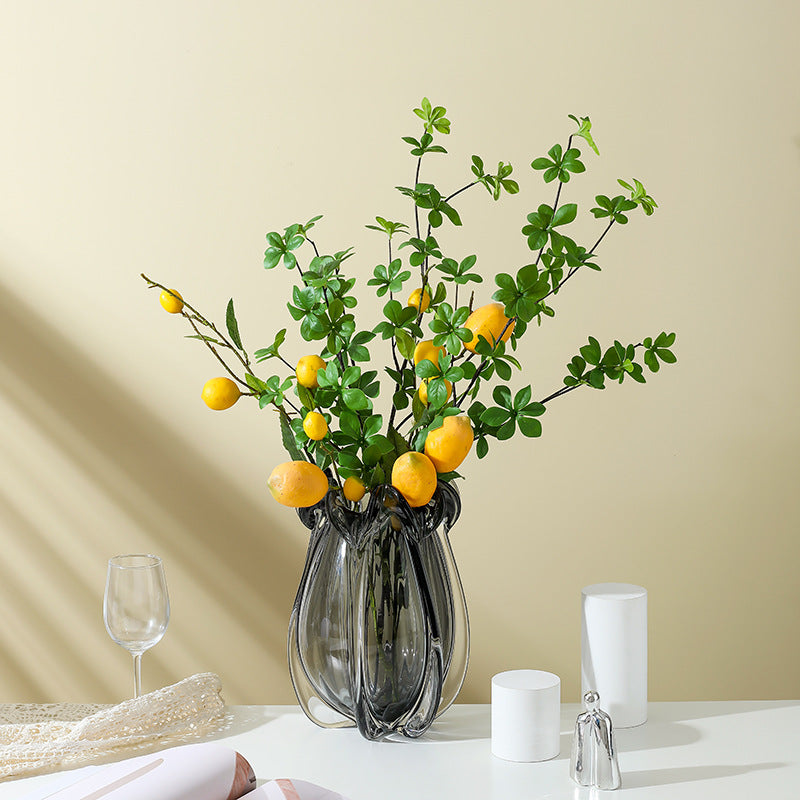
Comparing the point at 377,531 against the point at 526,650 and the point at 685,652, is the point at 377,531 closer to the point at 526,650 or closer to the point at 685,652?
the point at 526,650

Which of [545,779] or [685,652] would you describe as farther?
[685,652]

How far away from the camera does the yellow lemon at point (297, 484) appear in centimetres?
85

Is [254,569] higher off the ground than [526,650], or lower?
higher

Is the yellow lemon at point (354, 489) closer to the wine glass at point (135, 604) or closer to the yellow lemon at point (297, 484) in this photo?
the yellow lemon at point (297, 484)

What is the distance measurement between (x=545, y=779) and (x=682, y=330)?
0.74 m

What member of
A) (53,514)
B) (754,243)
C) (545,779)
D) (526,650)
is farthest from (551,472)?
(53,514)

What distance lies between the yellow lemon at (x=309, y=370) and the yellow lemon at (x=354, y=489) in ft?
0.33

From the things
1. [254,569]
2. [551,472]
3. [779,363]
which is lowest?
[254,569]

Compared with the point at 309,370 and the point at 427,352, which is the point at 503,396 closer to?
the point at 427,352

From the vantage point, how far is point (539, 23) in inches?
52.2

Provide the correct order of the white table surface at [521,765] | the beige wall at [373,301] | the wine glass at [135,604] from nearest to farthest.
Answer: the white table surface at [521,765] → the wine glass at [135,604] → the beige wall at [373,301]

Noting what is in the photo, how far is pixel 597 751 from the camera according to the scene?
85 cm

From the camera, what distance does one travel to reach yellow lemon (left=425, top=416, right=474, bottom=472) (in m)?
0.85

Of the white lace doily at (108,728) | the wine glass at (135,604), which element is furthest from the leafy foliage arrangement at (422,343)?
the white lace doily at (108,728)
